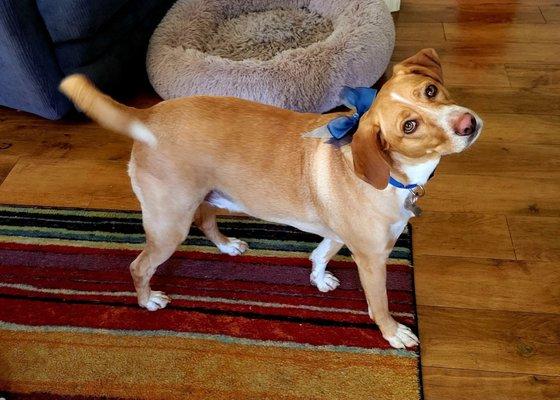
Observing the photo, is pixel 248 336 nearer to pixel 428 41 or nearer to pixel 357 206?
pixel 357 206

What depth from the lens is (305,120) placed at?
150cm

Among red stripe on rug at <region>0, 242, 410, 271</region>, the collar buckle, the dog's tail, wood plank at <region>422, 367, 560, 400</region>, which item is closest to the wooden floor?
wood plank at <region>422, 367, 560, 400</region>

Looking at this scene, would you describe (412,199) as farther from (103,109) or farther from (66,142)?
(66,142)

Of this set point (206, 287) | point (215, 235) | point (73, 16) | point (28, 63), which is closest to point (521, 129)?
point (215, 235)

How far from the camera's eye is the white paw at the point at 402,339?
5.55 feet

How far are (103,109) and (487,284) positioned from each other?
1405mm

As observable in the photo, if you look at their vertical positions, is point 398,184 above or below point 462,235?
above

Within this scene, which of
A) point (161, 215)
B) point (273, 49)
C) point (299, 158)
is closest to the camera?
point (299, 158)

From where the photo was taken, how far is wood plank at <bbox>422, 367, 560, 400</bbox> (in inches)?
61.9

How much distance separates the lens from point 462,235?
6.63ft

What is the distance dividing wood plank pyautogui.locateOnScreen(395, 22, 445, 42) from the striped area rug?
62.9 inches

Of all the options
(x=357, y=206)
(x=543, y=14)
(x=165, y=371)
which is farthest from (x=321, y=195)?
(x=543, y=14)

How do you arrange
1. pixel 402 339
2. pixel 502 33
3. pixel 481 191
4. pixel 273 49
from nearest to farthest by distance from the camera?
pixel 402 339
pixel 481 191
pixel 273 49
pixel 502 33

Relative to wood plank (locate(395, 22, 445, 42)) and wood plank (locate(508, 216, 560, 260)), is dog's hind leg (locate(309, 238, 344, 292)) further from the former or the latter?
wood plank (locate(395, 22, 445, 42))
